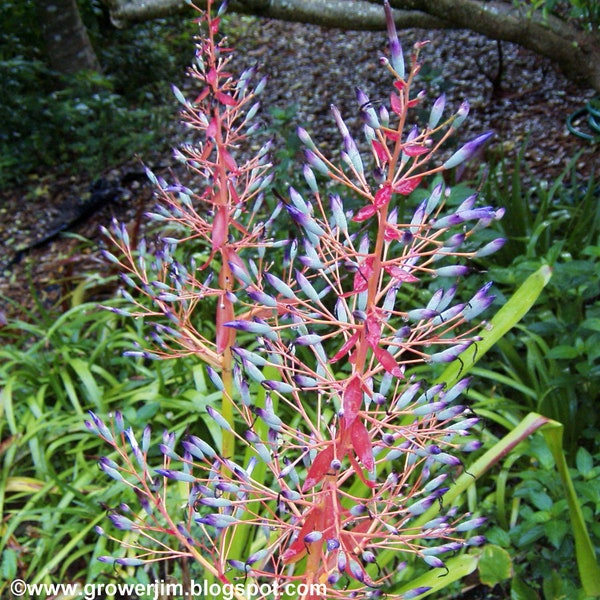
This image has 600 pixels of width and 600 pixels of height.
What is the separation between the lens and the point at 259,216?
3.82m

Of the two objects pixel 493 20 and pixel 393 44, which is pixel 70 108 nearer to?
pixel 493 20

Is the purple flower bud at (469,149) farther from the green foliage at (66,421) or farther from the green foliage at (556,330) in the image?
the green foliage at (66,421)

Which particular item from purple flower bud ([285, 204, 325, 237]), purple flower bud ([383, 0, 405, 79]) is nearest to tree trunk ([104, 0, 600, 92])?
purple flower bud ([383, 0, 405, 79])

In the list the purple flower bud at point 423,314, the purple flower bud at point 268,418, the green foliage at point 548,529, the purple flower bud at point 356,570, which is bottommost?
the green foliage at point 548,529

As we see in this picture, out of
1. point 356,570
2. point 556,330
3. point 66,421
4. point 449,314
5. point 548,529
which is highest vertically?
point 449,314

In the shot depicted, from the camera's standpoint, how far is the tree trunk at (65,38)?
489 cm

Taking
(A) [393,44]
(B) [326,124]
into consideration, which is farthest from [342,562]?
(B) [326,124]

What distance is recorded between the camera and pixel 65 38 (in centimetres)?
503

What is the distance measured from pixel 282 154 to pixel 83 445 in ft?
5.26

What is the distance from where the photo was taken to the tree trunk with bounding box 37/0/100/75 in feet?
16.0

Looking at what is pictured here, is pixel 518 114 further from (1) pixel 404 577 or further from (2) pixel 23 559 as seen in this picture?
(2) pixel 23 559

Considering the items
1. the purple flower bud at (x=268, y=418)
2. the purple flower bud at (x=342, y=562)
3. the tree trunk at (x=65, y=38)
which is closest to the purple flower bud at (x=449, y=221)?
the purple flower bud at (x=268, y=418)

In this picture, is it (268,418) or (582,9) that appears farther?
(582,9)

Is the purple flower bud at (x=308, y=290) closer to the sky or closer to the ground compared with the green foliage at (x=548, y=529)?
closer to the sky
